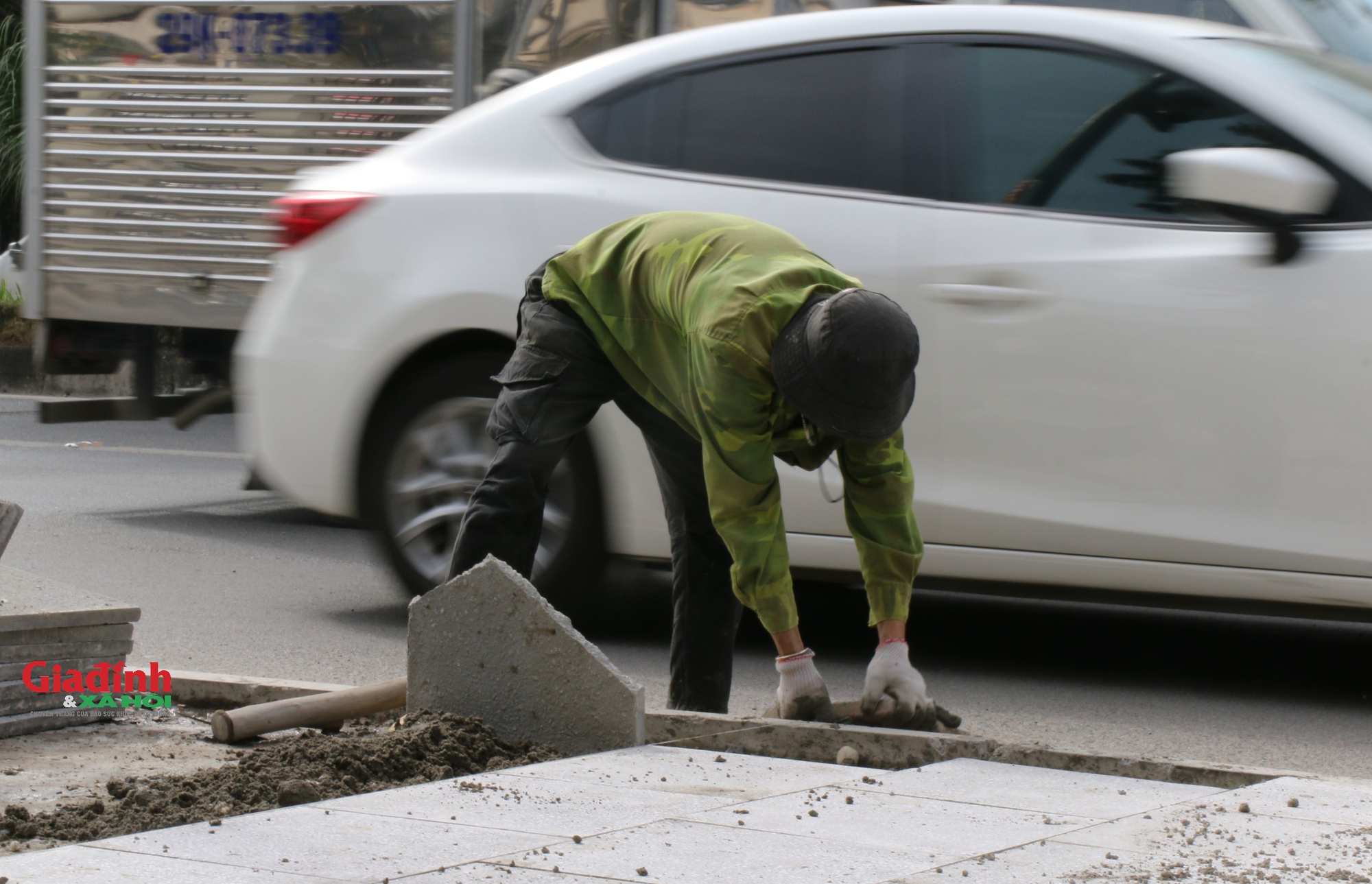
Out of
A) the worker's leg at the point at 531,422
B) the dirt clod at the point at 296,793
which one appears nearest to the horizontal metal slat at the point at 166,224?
the worker's leg at the point at 531,422

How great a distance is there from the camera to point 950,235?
447cm

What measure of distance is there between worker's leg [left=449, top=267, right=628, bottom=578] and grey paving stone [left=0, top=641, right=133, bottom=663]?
2.36ft

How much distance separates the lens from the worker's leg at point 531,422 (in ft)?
12.3

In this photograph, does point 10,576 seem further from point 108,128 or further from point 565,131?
point 108,128

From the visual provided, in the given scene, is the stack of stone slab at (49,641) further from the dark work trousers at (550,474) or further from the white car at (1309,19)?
the white car at (1309,19)

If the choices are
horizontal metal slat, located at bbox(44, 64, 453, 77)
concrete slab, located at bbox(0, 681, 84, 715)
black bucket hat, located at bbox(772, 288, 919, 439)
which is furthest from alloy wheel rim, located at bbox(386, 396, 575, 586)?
horizontal metal slat, located at bbox(44, 64, 453, 77)

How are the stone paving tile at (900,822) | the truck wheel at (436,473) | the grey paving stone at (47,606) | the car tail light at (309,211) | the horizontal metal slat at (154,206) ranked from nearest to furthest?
the stone paving tile at (900,822), the grey paving stone at (47,606), the truck wheel at (436,473), the car tail light at (309,211), the horizontal metal slat at (154,206)

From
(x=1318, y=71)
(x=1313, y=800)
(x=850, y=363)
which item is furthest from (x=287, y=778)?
(x=1318, y=71)

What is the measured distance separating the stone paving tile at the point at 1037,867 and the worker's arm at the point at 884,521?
81cm

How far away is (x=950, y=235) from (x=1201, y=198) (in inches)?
25.1

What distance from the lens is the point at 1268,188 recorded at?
4113mm

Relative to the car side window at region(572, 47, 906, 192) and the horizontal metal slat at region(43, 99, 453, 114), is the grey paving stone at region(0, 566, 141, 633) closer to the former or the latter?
the car side window at region(572, 47, 906, 192)

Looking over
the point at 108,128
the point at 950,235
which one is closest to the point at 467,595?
the point at 950,235

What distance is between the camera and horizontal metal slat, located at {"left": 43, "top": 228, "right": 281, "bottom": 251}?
7.48 metres
